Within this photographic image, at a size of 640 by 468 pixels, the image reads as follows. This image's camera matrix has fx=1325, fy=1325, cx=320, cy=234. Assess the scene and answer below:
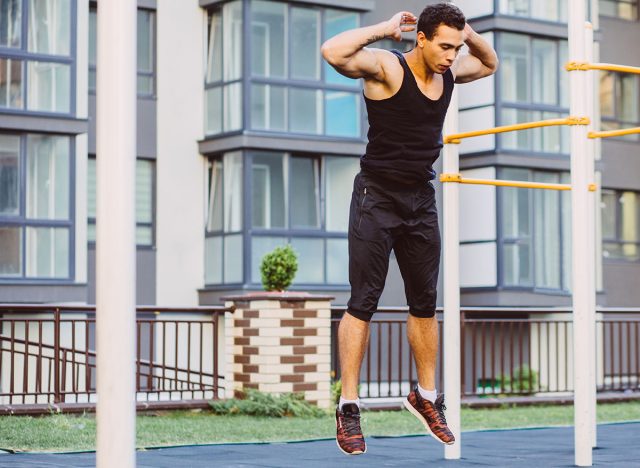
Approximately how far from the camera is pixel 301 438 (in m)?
11.8

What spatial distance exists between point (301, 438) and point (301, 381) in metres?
2.99

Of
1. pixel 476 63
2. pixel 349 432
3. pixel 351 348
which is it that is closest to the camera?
pixel 349 432

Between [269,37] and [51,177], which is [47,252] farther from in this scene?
[269,37]

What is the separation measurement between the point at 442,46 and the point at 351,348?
1.57 meters

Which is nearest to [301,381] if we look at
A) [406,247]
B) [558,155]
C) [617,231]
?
[406,247]

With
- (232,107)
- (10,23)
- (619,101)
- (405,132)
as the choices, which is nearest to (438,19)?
(405,132)

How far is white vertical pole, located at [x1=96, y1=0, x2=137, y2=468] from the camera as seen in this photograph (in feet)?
14.2

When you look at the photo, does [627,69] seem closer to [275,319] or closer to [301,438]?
[301,438]

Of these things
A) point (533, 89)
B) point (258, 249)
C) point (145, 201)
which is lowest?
point (258, 249)

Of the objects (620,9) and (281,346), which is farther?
(620,9)

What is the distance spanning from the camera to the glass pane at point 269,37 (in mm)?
25547

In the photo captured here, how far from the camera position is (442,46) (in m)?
6.13

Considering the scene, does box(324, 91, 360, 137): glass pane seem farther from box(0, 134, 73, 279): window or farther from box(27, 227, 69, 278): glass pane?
box(27, 227, 69, 278): glass pane

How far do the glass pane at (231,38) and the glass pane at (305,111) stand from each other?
120cm
